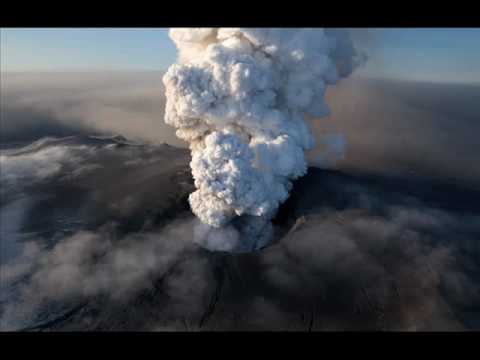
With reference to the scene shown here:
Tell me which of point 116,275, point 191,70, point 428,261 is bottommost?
point 116,275

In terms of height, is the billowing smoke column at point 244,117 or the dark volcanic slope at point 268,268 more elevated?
the billowing smoke column at point 244,117

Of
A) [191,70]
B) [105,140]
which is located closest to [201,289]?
[191,70]

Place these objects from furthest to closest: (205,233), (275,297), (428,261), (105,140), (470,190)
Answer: (105,140)
(470,190)
(205,233)
(428,261)
(275,297)

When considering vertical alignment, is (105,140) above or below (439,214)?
below

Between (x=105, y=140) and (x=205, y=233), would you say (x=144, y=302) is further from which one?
(x=105, y=140)
